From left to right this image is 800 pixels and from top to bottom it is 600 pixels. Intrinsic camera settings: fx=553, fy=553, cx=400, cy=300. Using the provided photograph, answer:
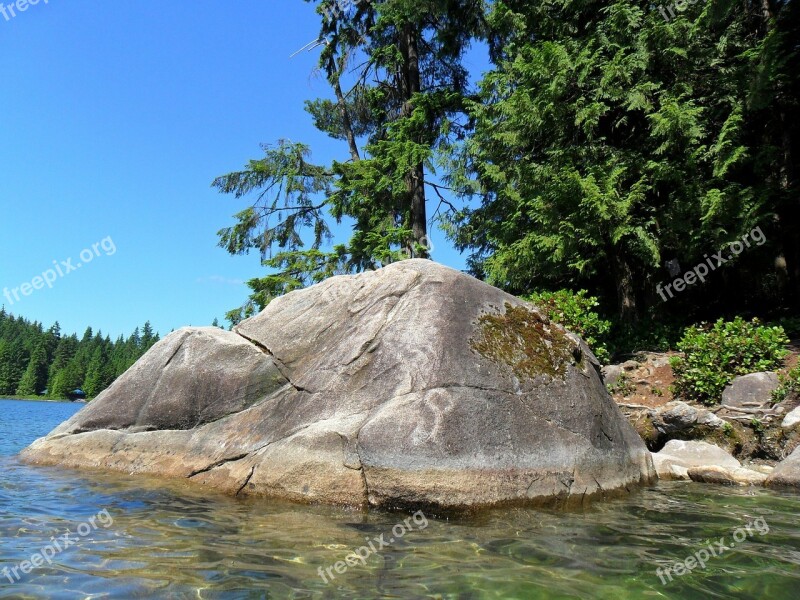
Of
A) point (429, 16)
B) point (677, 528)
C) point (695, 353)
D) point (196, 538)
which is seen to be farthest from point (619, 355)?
point (429, 16)

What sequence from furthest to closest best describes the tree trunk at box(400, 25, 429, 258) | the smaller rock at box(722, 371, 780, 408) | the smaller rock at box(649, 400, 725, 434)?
1. the tree trunk at box(400, 25, 429, 258)
2. the smaller rock at box(722, 371, 780, 408)
3. the smaller rock at box(649, 400, 725, 434)

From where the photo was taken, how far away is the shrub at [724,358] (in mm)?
12008

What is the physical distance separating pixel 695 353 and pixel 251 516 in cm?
1071

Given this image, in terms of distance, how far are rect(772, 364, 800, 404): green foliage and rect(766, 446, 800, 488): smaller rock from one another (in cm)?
256

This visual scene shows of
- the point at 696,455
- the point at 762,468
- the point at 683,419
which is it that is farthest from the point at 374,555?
the point at 683,419

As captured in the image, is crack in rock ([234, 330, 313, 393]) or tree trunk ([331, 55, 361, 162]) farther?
tree trunk ([331, 55, 361, 162])

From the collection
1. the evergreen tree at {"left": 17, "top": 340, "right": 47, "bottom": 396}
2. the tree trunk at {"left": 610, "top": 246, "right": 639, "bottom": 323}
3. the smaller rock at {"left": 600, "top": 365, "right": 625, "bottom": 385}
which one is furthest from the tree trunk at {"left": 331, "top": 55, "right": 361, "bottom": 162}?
the evergreen tree at {"left": 17, "top": 340, "right": 47, "bottom": 396}

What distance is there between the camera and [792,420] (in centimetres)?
997

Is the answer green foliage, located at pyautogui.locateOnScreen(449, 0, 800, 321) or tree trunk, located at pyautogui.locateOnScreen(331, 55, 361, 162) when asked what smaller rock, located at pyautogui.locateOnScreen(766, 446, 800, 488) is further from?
tree trunk, located at pyautogui.locateOnScreen(331, 55, 361, 162)

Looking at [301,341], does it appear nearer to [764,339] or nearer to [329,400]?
[329,400]

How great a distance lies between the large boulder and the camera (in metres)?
6.83

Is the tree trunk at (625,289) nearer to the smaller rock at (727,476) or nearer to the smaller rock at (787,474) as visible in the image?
the smaller rock at (727,476)

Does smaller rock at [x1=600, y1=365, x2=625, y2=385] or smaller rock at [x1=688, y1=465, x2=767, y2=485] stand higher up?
smaller rock at [x1=600, y1=365, x2=625, y2=385]

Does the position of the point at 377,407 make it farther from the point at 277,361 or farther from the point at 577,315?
the point at 577,315
